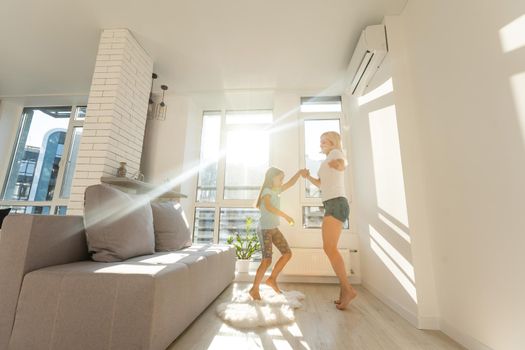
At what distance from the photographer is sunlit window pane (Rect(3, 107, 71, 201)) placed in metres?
4.31

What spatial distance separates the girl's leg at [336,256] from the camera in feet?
6.66

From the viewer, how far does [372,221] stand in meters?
2.77

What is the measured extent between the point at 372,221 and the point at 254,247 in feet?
5.45

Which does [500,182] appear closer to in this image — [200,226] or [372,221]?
[372,221]

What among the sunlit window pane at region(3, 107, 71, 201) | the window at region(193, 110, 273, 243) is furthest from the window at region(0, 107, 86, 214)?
the window at region(193, 110, 273, 243)

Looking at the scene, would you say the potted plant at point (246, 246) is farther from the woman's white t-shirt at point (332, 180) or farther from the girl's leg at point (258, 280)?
the woman's white t-shirt at point (332, 180)

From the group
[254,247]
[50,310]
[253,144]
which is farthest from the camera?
[253,144]

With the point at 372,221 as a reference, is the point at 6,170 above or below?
above

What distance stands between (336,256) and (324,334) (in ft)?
2.32

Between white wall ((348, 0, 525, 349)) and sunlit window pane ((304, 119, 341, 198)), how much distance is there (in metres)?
1.68

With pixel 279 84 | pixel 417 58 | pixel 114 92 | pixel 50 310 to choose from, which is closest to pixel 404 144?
pixel 417 58

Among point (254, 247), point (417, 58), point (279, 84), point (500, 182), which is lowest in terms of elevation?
point (254, 247)

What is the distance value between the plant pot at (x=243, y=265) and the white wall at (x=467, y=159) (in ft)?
5.78

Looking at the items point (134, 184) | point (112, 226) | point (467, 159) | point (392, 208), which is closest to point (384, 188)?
point (392, 208)
